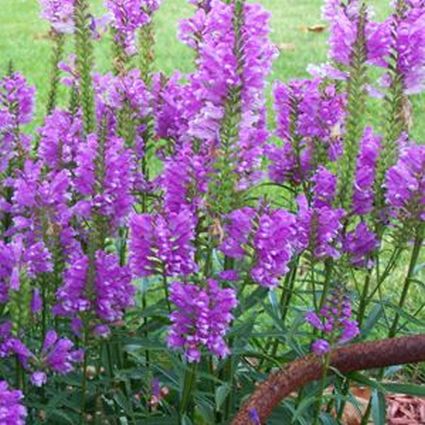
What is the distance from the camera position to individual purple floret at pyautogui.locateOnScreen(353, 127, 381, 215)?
1.95 meters

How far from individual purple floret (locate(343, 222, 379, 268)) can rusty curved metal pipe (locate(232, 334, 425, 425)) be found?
266 mm

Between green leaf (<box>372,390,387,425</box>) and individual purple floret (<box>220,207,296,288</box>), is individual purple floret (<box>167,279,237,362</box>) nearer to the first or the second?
individual purple floret (<box>220,207,296,288</box>)

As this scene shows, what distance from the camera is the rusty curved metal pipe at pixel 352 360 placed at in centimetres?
166

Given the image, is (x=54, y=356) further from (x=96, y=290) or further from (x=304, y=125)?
(x=304, y=125)

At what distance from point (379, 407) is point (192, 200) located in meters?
0.65

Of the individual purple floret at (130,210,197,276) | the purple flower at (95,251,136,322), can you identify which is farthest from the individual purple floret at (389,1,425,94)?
the purple flower at (95,251,136,322)

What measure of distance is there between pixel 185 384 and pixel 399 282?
7.40 ft

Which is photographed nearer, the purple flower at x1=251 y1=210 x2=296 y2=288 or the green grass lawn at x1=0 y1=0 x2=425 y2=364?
the purple flower at x1=251 y1=210 x2=296 y2=288

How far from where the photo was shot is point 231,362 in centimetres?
203

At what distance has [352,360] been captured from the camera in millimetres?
1758

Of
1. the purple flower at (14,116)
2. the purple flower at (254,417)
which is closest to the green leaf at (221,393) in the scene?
the purple flower at (254,417)

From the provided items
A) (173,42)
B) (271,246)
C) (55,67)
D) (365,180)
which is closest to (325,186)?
(365,180)

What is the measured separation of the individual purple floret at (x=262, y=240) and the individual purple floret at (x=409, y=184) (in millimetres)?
213

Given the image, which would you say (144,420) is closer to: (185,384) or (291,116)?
(185,384)
